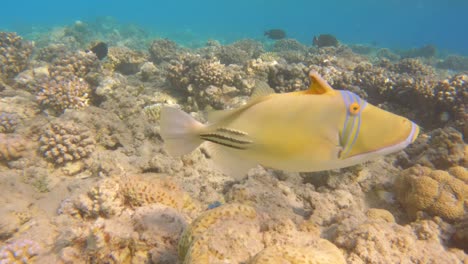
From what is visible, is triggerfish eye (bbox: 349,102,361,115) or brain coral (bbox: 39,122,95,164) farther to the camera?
brain coral (bbox: 39,122,95,164)

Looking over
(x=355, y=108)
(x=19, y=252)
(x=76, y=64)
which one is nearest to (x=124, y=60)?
(x=76, y=64)

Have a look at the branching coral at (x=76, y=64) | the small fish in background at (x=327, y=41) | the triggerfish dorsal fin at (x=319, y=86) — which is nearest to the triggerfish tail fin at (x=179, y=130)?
the triggerfish dorsal fin at (x=319, y=86)

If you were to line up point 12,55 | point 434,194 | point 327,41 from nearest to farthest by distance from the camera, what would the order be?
point 434,194
point 12,55
point 327,41

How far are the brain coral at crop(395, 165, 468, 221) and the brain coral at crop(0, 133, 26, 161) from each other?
5.41 metres

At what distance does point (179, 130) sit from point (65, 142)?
10.9 ft

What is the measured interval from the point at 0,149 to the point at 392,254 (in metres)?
5.04

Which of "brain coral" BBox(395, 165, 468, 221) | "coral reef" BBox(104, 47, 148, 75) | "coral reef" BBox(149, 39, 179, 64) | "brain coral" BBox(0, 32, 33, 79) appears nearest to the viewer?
"brain coral" BBox(395, 165, 468, 221)

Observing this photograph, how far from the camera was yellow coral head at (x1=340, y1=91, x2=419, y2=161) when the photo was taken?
1.19m

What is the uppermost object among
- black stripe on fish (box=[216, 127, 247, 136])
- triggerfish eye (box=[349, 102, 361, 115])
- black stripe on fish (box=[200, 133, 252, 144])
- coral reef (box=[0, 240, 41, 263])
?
triggerfish eye (box=[349, 102, 361, 115])

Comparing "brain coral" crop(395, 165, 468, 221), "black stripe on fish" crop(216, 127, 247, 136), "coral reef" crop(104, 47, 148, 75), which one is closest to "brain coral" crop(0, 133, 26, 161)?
"black stripe on fish" crop(216, 127, 247, 136)

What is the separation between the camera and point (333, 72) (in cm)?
684

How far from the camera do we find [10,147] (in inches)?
157

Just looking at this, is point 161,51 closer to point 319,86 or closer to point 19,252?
point 19,252

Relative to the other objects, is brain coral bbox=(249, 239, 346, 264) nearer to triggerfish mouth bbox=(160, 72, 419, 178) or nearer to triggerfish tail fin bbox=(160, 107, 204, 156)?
triggerfish mouth bbox=(160, 72, 419, 178)
